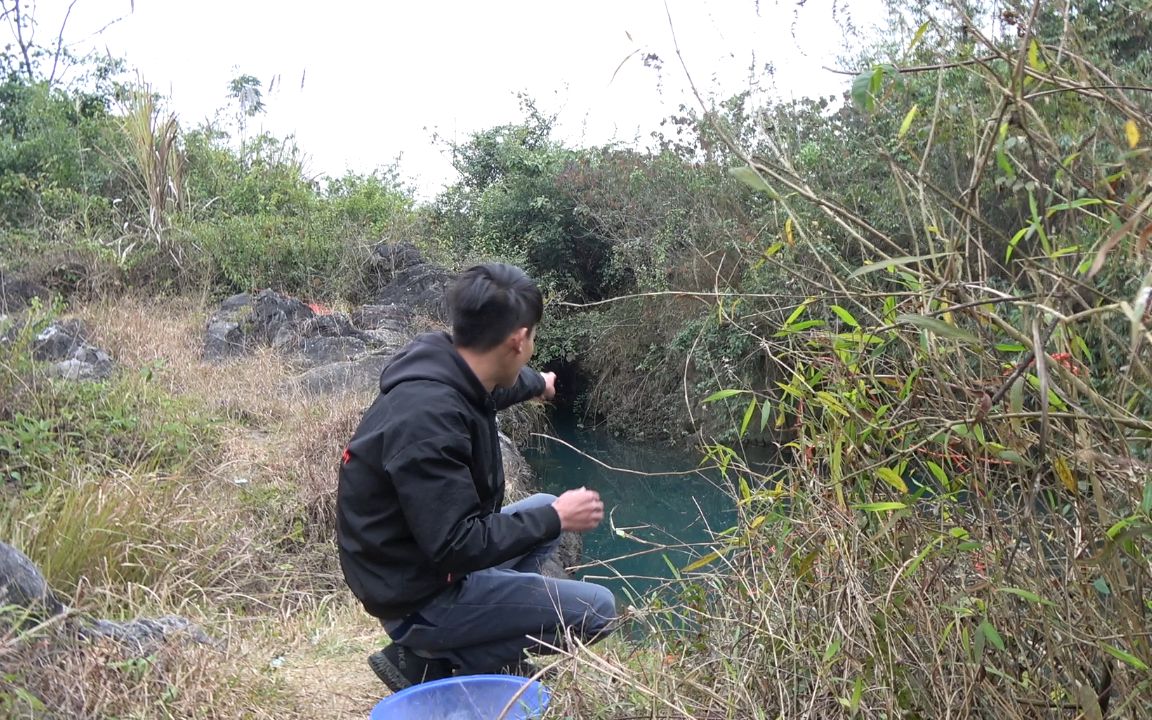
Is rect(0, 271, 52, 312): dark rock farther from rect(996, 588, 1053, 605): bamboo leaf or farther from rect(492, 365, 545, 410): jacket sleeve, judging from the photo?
rect(996, 588, 1053, 605): bamboo leaf

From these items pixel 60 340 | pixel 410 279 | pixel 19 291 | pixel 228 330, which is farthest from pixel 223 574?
pixel 410 279

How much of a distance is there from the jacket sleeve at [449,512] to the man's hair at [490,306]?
0.33 metres

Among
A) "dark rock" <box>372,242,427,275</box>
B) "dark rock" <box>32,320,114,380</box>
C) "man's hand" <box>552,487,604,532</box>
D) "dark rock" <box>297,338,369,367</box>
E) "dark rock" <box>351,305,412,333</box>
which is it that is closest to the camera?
"man's hand" <box>552,487,604,532</box>

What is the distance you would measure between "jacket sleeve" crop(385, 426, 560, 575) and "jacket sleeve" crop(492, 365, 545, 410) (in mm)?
738

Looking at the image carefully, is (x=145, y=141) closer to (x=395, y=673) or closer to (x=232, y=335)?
(x=232, y=335)

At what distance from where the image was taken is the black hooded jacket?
2.60 m

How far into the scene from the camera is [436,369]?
2777 millimetres

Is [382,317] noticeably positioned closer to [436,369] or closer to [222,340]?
[222,340]

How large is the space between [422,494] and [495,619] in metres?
0.48

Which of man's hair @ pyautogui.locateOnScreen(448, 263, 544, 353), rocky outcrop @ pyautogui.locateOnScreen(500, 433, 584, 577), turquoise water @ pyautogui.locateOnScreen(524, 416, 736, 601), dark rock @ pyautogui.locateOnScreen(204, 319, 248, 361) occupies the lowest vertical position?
turquoise water @ pyautogui.locateOnScreen(524, 416, 736, 601)

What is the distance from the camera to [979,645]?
1646 mm

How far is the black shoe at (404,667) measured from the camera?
116 inches

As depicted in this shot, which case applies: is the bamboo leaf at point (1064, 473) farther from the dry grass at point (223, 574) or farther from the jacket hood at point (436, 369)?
the dry grass at point (223, 574)

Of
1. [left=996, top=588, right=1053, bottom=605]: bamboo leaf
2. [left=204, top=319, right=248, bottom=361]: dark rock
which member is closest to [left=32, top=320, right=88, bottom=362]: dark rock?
[left=204, top=319, right=248, bottom=361]: dark rock
